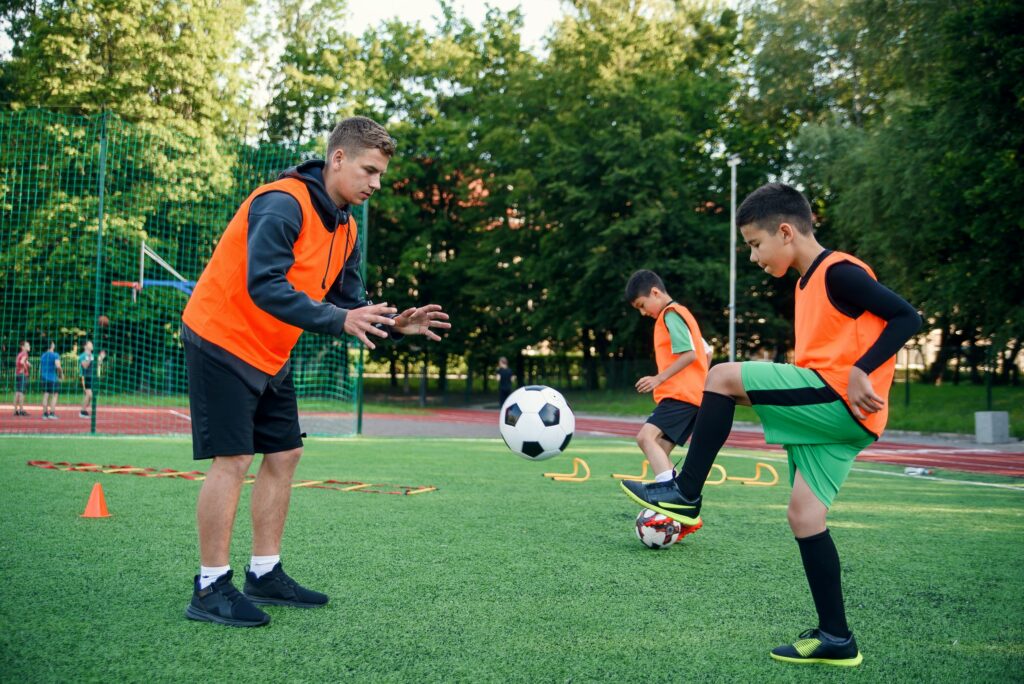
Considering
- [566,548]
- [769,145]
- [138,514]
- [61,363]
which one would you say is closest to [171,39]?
[61,363]

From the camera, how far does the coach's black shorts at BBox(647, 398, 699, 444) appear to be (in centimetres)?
591

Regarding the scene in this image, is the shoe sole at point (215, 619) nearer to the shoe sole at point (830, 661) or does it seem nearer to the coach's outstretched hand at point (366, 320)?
the coach's outstretched hand at point (366, 320)

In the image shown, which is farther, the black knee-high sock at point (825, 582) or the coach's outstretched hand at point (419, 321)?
the coach's outstretched hand at point (419, 321)

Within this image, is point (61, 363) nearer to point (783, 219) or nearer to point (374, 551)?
point (374, 551)

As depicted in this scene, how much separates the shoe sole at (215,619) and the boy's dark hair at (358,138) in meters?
2.01

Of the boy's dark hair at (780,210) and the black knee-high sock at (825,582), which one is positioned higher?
the boy's dark hair at (780,210)

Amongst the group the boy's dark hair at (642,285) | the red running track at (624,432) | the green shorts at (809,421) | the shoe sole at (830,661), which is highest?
the boy's dark hair at (642,285)

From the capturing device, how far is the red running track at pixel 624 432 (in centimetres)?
1249

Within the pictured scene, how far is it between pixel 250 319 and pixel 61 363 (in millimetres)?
19870

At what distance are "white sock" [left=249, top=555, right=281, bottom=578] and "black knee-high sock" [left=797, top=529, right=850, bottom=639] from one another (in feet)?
7.51

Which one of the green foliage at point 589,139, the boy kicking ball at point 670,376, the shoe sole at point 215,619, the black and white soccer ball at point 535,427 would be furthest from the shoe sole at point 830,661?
the green foliage at point 589,139

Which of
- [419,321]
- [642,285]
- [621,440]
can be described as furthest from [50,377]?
[419,321]

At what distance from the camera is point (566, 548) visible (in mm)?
5133


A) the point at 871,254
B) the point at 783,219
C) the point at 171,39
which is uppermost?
the point at 171,39
